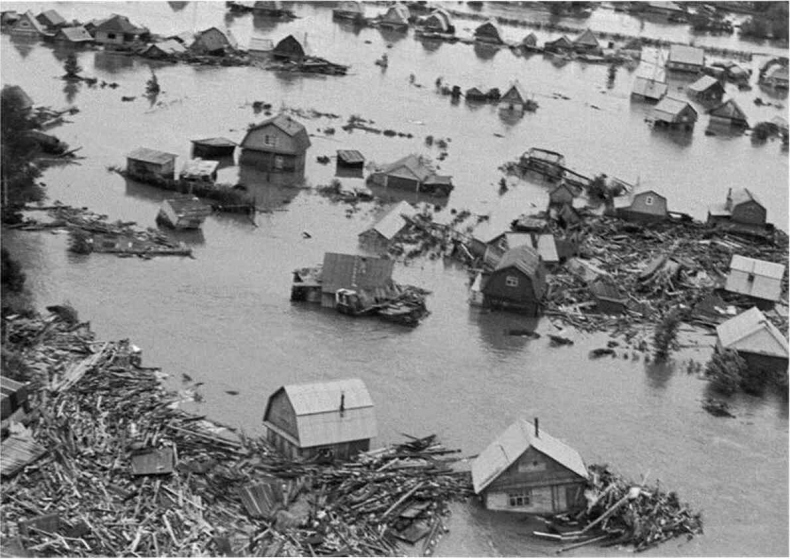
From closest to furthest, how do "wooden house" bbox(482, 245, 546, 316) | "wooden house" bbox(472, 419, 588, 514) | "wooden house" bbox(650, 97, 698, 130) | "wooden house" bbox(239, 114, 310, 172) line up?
"wooden house" bbox(472, 419, 588, 514), "wooden house" bbox(482, 245, 546, 316), "wooden house" bbox(239, 114, 310, 172), "wooden house" bbox(650, 97, 698, 130)

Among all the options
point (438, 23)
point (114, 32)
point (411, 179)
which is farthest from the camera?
point (438, 23)

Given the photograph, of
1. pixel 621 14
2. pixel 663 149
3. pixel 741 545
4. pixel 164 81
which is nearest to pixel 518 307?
pixel 741 545

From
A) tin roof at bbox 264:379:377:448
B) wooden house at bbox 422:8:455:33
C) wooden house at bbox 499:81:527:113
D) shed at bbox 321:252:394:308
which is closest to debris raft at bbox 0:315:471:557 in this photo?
tin roof at bbox 264:379:377:448

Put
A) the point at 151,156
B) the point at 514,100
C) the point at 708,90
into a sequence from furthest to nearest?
the point at 708,90
the point at 514,100
the point at 151,156

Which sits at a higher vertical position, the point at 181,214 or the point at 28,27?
the point at 28,27

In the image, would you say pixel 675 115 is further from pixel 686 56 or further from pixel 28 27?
pixel 28 27

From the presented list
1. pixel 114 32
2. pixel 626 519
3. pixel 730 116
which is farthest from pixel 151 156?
pixel 730 116

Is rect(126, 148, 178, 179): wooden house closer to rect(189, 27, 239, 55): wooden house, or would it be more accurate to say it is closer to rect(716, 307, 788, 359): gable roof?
rect(716, 307, 788, 359): gable roof
